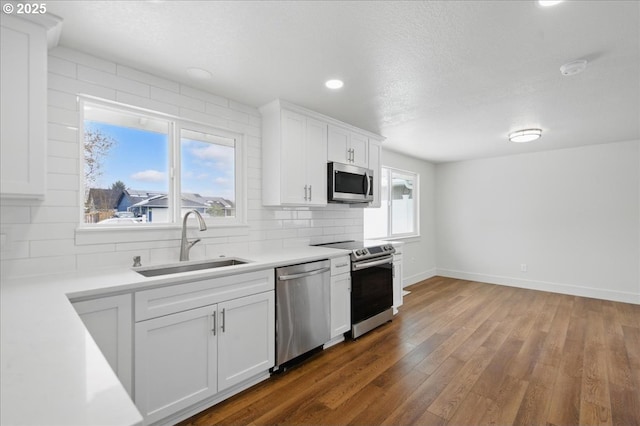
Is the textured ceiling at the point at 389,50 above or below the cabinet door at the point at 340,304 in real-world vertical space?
above

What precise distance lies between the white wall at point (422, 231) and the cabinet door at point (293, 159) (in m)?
2.30

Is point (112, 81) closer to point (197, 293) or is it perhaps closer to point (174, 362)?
point (197, 293)

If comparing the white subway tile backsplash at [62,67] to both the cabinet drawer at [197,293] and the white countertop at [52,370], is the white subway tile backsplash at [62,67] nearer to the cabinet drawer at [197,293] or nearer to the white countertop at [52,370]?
the white countertop at [52,370]

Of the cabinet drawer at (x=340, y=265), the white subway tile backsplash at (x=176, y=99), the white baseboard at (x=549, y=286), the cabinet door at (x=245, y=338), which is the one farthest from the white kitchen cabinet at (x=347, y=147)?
the white baseboard at (x=549, y=286)

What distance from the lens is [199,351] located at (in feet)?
6.46

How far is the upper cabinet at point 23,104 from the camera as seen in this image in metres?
1.53

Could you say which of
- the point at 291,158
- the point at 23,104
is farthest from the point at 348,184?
the point at 23,104

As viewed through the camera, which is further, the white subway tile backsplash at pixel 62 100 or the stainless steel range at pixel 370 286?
the stainless steel range at pixel 370 286

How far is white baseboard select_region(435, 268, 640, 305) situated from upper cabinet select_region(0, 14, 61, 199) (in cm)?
633

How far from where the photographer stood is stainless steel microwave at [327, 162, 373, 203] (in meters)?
3.36

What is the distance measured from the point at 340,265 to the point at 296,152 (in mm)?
1228

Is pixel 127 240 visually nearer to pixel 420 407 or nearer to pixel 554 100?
pixel 420 407

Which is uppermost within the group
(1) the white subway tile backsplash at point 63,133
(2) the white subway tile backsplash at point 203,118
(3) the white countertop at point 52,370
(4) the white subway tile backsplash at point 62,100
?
(2) the white subway tile backsplash at point 203,118

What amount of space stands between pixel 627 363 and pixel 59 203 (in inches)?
186
